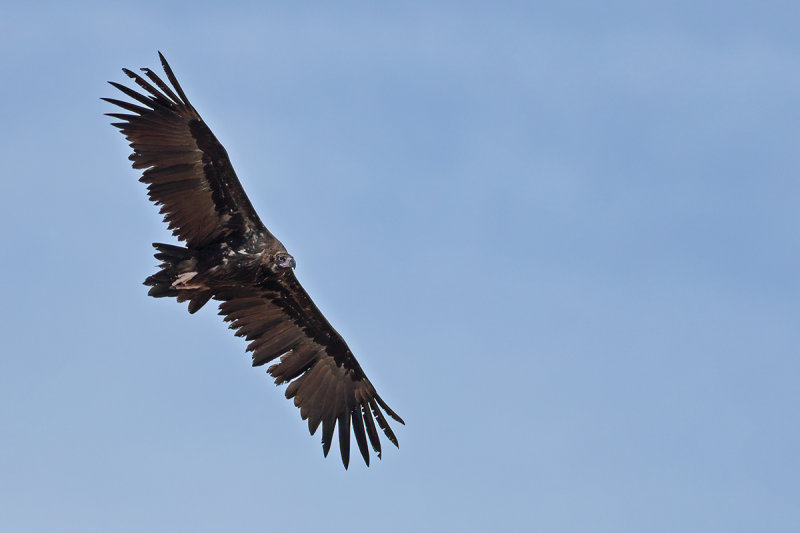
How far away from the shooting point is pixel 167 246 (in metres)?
22.4

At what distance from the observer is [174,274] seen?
73.4 ft

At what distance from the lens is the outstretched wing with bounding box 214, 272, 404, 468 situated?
81.1 feet

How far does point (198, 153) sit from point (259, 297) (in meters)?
3.96

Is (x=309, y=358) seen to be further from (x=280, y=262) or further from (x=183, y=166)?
(x=183, y=166)

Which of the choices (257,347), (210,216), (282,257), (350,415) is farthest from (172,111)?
(350,415)

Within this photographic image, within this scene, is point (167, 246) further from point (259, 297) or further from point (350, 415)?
point (350, 415)

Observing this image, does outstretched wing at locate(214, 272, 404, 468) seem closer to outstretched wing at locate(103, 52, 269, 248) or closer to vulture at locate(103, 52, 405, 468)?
vulture at locate(103, 52, 405, 468)

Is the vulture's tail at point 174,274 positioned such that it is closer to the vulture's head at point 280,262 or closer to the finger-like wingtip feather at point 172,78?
the vulture's head at point 280,262

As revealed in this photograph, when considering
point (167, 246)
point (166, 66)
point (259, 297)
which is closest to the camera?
point (166, 66)

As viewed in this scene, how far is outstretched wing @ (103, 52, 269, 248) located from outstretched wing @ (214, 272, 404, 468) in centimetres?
213

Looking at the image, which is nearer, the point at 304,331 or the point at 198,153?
the point at 198,153

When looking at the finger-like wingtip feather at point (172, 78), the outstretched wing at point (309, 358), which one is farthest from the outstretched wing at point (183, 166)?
the outstretched wing at point (309, 358)

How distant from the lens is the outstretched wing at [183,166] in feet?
70.2

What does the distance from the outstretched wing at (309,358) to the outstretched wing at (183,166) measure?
2.13 metres
